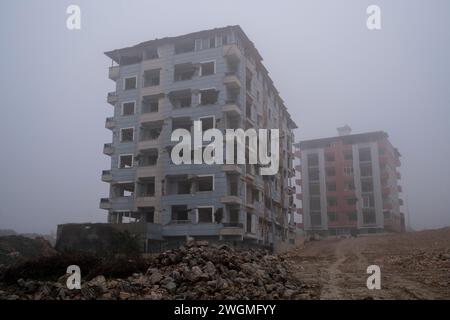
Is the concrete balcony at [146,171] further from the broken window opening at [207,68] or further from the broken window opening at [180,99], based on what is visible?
the broken window opening at [207,68]

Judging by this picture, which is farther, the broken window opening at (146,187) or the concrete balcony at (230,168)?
the broken window opening at (146,187)

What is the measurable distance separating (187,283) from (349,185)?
62.8 m

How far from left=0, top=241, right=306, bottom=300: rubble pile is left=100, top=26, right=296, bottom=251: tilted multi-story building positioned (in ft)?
62.3

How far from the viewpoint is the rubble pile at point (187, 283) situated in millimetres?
13703

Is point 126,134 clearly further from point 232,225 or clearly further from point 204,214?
point 232,225

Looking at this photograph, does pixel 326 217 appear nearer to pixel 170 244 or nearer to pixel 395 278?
pixel 170 244

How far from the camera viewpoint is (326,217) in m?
73.9

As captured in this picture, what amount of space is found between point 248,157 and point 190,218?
8.39 meters

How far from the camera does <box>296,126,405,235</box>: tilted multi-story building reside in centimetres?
6981

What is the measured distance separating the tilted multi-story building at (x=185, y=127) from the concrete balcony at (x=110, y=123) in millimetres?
105

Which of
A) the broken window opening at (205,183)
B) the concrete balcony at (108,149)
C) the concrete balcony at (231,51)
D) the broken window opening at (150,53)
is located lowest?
the broken window opening at (205,183)

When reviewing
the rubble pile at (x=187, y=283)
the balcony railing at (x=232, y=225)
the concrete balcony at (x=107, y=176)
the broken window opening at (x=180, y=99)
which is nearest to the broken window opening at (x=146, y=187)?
the concrete balcony at (x=107, y=176)
